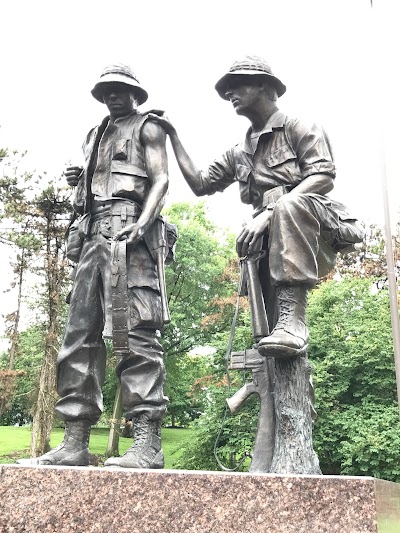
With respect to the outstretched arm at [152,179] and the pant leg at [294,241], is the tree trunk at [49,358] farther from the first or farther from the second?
the pant leg at [294,241]

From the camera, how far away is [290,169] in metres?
4.84

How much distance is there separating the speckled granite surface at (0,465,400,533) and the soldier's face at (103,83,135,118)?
2787mm

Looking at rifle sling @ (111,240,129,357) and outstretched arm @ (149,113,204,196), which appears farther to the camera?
outstretched arm @ (149,113,204,196)

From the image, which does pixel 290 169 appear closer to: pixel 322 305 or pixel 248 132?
pixel 248 132

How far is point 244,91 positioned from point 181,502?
289 centimetres

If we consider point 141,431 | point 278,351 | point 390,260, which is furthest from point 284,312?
point 390,260

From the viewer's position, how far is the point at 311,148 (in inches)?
188

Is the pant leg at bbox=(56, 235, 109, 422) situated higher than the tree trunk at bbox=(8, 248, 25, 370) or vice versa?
the tree trunk at bbox=(8, 248, 25, 370)

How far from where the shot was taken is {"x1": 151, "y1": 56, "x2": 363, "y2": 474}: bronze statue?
434 centimetres

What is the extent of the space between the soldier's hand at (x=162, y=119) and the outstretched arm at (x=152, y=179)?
1.8 inches

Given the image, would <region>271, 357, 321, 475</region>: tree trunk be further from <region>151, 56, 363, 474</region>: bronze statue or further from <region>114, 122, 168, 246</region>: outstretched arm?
<region>114, 122, 168, 246</region>: outstretched arm

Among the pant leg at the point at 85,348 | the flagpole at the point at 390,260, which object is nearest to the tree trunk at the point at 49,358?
the flagpole at the point at 390,260

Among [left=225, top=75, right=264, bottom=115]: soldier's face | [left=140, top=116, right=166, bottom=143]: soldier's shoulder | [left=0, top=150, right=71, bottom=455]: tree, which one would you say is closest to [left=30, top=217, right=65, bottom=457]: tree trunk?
[left=0, top=150, right=71, bottom=455]: tree

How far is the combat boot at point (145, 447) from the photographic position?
174 inches
